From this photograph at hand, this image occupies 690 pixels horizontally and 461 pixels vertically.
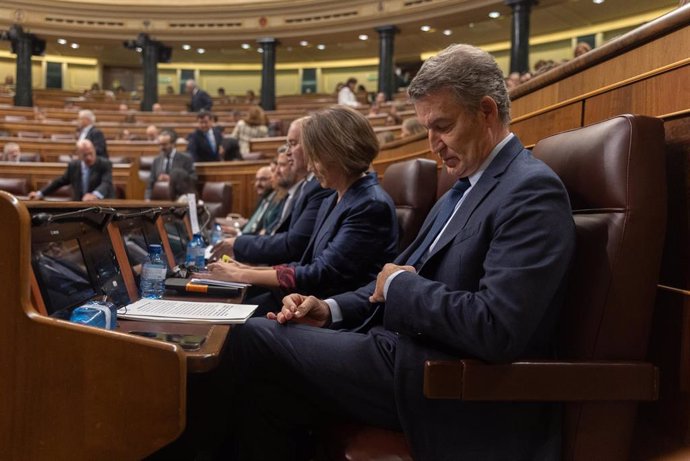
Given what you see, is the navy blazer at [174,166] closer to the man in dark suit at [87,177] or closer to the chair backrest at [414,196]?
the man in dark suit at [87,177]

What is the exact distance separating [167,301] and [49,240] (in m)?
0.27

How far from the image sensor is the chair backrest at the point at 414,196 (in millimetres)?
1614

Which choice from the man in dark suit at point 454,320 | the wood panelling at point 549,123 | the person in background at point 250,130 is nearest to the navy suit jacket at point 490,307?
the man in dark suit at point 454,320

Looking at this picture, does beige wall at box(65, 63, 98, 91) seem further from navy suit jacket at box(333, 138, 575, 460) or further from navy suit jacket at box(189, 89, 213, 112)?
navy suit jacket at box(333, 138, 575, 460)

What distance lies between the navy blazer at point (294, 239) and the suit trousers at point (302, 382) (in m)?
0.70

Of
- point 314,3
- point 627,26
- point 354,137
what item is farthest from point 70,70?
point 354,137

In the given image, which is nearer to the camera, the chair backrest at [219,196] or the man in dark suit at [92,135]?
the chair backrest at [219,196]

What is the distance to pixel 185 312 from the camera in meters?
0.98

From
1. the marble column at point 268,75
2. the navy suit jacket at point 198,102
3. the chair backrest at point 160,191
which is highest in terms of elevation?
the marble column at point 268,75

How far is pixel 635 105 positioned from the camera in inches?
35.7

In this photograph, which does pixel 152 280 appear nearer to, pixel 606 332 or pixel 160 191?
pixel 606 332

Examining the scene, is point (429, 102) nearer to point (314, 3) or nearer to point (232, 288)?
point (232, 288)

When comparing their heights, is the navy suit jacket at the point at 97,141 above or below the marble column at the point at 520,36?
below

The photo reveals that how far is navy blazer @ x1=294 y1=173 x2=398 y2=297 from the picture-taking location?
126cm
